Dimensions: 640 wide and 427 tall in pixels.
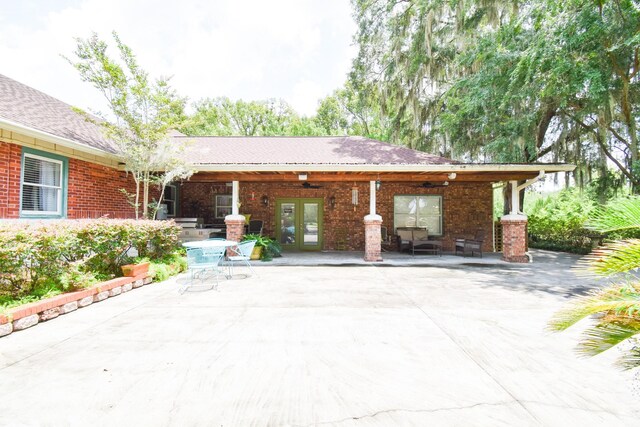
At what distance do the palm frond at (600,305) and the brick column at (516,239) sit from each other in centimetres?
755

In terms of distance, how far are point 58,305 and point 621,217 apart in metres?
6.15

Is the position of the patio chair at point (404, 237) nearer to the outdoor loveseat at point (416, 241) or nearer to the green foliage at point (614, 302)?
the outdoor loveseat at point (416, 241)

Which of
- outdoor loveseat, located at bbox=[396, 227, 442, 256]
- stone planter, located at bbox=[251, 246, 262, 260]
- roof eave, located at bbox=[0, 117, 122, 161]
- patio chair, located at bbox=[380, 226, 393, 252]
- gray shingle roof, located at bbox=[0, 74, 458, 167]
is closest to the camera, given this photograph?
roof eave, located at bbox=[0, 117, 122, 161]

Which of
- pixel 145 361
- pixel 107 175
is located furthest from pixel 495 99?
pixel 107 175

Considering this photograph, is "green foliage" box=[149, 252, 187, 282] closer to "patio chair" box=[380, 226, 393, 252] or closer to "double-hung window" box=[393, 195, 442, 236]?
"patio chair" box=[380, 226, 393, 252]

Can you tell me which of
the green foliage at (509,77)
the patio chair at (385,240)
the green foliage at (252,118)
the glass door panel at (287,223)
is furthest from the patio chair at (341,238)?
the green foliage at (252,118)

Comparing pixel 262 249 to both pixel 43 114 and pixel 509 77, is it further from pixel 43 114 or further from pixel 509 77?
pixel 509 77

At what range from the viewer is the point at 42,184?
6277 millimetres

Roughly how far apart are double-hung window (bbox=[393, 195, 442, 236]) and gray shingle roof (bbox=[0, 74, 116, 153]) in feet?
30.7

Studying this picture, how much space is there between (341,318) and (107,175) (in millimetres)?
7547

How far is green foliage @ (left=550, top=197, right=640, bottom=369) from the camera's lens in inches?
69.7

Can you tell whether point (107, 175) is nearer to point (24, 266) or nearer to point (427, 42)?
point (24, 266)

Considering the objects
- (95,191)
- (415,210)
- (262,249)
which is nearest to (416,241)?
(415,210)

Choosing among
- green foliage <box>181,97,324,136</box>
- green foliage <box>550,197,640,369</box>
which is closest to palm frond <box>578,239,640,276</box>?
green foliage <box>550,197,640,369</box>
